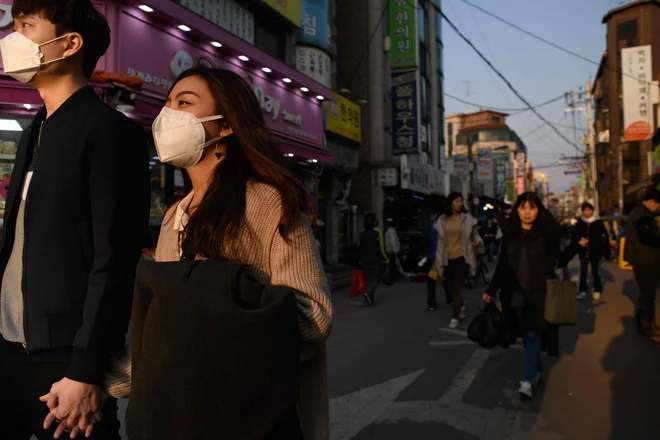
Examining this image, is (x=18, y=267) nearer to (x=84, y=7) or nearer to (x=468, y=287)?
(x=84, y=7)

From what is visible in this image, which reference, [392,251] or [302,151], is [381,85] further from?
[302,151]

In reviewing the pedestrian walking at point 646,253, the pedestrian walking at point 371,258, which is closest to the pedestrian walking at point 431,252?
the pedestrian walking at point 371,258

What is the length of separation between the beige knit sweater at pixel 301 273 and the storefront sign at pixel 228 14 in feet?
34.0

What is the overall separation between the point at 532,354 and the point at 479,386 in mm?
620

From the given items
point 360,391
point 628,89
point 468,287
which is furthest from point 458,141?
point 360,391

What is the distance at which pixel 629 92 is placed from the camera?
2725cm

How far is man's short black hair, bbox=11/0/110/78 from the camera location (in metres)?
1.84

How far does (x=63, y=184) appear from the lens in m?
1.71

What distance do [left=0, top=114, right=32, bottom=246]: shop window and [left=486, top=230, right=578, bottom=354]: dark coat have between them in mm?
6407

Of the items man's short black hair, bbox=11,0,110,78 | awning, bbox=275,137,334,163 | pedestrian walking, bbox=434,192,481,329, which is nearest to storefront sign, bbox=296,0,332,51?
awning, bbox=275,137,334,163

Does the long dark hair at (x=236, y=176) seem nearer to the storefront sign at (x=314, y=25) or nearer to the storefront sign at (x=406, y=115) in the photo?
the storefront sign at (x=314, y=25)

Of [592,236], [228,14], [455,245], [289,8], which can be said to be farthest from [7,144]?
[592,236]

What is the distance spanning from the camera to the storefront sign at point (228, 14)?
11120mm

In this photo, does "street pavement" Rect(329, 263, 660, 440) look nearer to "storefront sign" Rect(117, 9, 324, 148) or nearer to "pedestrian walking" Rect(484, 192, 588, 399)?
"pedestrian walking" Rect(484, 192, 588, 399)
